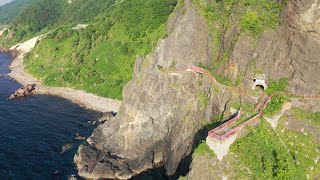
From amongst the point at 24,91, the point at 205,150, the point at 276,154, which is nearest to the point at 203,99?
the point at 205,150

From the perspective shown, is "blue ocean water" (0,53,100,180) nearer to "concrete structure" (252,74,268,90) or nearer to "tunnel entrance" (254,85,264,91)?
"tunnel entrance" (254,85,264,91)

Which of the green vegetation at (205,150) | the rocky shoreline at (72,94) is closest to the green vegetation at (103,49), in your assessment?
the rocky shoreline at (72,94)

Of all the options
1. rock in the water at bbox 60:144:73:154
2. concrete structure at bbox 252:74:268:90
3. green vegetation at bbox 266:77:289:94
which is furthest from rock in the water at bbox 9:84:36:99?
green vegetation at bbox 266:77:289:94

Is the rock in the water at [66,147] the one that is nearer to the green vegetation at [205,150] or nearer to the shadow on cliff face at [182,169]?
the shadow on cliff face at [182,169]

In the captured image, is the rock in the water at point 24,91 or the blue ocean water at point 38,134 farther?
the rock in the water at point 24,91

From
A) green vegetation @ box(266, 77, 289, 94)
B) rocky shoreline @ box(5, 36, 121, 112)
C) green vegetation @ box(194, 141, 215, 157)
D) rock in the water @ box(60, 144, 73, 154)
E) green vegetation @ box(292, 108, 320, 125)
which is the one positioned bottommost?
rocky shoreline @ box(5, 36, 121, 112)
